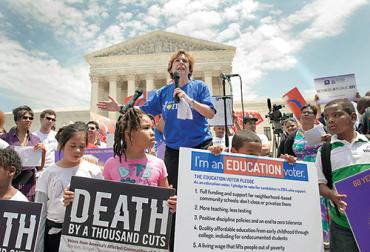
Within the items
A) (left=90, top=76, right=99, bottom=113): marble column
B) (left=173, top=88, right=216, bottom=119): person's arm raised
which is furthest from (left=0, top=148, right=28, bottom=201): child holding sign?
(left=90, top=76, right=99, bottom=113): marble column

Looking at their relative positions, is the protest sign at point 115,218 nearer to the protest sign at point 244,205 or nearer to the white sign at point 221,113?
the protest sign at point 244,205

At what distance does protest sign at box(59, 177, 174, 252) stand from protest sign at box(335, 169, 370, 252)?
1.31 metres

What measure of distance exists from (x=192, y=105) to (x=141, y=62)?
48.3 metres

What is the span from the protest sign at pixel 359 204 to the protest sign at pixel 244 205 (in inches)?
9.7

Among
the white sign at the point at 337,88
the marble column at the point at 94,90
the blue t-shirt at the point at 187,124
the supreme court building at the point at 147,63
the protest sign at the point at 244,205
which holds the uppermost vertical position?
the supreme court building at the point at 147,63

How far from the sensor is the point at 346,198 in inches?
87.9

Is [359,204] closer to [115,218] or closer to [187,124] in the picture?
[187,124]

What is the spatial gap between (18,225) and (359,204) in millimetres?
2367

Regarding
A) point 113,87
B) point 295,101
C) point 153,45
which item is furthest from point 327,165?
point 153,45

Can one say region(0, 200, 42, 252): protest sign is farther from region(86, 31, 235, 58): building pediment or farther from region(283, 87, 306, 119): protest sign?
region(86, 31, 235, 58): building pediment

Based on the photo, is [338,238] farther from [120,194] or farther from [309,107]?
[309,107]

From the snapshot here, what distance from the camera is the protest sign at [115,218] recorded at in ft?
6.27

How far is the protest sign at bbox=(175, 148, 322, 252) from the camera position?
190cm

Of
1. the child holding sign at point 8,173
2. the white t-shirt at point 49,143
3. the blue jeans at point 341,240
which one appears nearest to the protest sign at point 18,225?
the child holding sign at point 8,173
